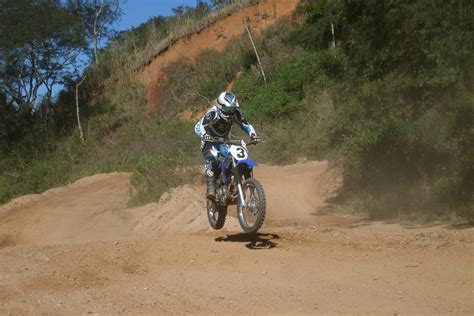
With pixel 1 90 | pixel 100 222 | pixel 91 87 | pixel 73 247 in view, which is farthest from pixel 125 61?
pixel 73 247

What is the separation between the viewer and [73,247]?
9.91 m

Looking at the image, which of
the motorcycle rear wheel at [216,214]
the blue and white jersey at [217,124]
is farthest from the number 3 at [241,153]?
the motorcycle rear wheel at [216,214]

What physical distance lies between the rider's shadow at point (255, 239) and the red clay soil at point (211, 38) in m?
24.2

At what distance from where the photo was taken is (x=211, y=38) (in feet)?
124

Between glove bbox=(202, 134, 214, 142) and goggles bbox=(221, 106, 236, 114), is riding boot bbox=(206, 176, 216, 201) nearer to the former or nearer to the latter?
glove bbox=(202, 134, 214, 142)

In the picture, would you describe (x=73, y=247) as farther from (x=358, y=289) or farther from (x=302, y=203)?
(x=302, y=203)

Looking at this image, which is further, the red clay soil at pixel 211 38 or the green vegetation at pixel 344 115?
the red clay soil at pixel 211 38

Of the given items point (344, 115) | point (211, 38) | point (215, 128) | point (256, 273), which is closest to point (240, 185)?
point (215, 128)

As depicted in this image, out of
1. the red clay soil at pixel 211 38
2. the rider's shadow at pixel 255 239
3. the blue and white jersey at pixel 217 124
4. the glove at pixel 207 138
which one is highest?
the red clay soil at pixel 211 38

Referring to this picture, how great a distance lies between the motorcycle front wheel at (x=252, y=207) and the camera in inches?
359

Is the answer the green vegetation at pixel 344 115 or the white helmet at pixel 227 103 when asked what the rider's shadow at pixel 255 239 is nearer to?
the white helmet at pixel 227 103

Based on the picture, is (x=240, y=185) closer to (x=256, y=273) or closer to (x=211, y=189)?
(x=211, y=189)

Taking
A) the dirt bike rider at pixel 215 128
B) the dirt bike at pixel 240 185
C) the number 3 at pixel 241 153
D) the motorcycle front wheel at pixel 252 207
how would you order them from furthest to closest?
the dirt bike rider at pixel 215 128 → the number 3 at pixel 241 153 → the dirt bike at pixel 240 185 → the motorcycle front wheel at pixel 252 207

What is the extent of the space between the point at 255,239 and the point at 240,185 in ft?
3.05
